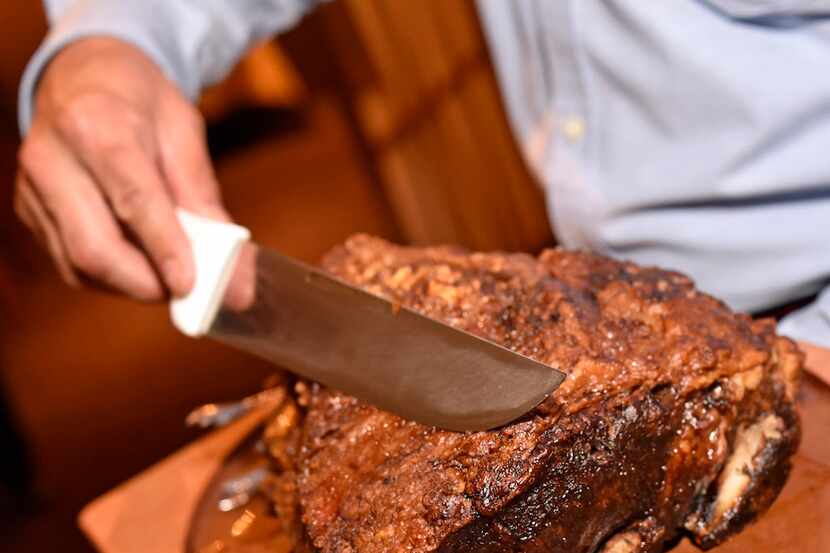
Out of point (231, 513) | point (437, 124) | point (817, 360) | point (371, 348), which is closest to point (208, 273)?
point (371, 348)

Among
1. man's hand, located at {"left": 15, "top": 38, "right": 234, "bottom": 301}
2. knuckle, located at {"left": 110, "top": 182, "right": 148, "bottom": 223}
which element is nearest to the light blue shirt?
man's hand, located at {"left": 15, "top": 38, "right": 234, "bottom": 301}

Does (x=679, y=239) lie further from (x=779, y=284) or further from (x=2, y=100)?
(x=2, y=100)

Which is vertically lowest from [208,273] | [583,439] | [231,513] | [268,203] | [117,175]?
[268,203]

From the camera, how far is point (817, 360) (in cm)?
122

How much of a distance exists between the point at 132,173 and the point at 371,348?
447mm

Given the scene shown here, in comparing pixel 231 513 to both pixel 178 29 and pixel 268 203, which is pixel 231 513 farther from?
pixel 268 203

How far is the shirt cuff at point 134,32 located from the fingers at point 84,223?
236 mm

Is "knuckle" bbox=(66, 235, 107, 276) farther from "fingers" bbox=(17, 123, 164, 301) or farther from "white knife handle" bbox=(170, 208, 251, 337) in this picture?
"white knife handle" bbox=(170, 208, 251, 337)

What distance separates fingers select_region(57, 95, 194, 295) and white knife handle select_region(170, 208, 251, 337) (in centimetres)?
1

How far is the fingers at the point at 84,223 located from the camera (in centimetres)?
133

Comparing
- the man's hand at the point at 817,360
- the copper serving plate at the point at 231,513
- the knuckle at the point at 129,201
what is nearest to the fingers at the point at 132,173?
the knuckle at the point at 129,201

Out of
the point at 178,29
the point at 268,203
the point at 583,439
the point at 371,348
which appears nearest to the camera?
the point at 583,439

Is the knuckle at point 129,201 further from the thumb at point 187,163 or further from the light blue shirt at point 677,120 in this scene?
the light blue shirt at point 677,120

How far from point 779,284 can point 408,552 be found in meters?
0.77
